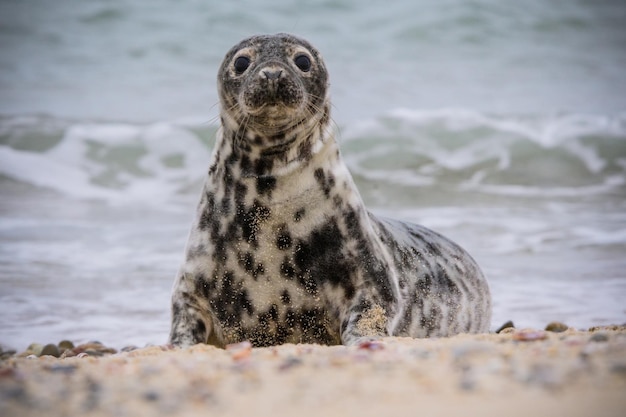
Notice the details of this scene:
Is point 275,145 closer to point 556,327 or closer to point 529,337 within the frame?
point 529,337

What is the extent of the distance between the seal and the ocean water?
53 centimetres

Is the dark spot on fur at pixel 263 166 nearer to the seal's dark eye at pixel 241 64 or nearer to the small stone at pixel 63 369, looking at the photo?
the seal's dark eye at pixel 241 64

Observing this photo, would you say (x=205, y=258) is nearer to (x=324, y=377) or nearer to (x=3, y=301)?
(x=324, y=377)

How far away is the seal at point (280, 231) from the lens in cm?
405

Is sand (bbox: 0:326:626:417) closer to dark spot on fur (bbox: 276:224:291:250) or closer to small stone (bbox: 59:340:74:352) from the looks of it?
dark spot on fur (bbox: 276:224:291:250)

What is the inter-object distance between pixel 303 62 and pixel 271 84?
36 cm

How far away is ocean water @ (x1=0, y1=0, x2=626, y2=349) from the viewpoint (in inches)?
285

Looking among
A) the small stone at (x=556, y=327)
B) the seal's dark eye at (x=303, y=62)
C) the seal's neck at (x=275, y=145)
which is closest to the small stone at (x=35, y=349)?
the seal's neck at (x=275, y=145)

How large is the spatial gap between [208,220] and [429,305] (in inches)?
45.4

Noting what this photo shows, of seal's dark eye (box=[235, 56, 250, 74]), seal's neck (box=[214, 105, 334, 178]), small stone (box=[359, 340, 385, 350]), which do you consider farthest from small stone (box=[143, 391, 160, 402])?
seal's dark eye (box=[235, 56, 250, 74])

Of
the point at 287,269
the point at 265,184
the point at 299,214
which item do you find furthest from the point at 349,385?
the point at 265,184

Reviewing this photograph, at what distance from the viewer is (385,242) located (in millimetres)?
4492

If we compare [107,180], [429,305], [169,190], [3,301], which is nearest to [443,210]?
[169,190]

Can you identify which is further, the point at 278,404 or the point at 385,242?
the point at 385,242
